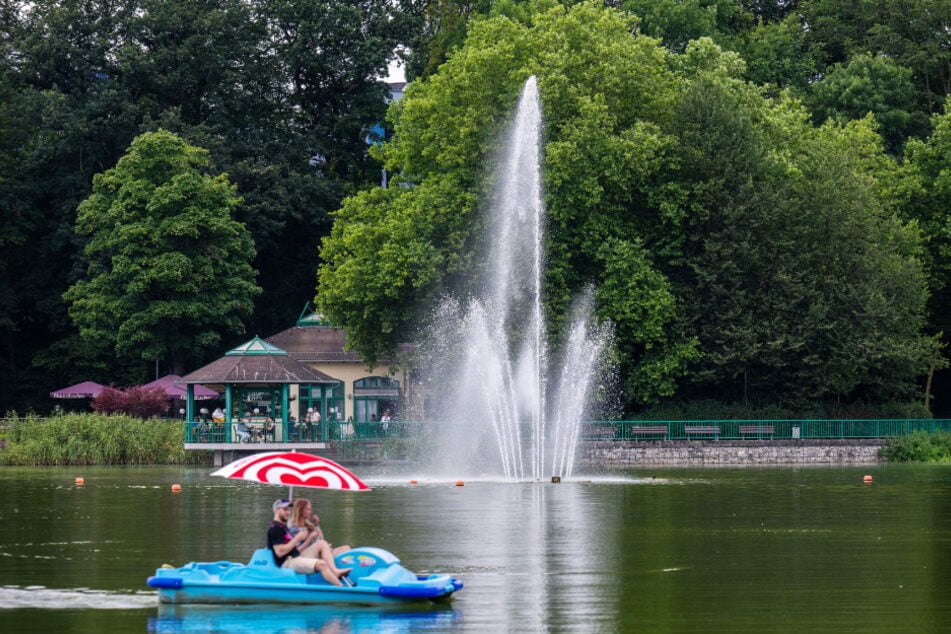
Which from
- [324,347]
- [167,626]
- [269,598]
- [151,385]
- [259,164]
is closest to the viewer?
[167,626]

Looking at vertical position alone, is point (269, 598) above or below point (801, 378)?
below

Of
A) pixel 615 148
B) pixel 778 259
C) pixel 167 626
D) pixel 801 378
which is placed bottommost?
pixel 167 626

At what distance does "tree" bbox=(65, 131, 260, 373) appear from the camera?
2825 inches

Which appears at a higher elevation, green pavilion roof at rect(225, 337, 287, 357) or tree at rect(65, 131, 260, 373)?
tree at rect(65, 131, 260, 373)

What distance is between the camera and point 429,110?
6219 centimetres

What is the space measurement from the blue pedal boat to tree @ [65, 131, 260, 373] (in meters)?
52.2

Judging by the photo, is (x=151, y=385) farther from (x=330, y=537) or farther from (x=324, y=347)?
(x=330, y=537)

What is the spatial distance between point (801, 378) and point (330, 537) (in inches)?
1476

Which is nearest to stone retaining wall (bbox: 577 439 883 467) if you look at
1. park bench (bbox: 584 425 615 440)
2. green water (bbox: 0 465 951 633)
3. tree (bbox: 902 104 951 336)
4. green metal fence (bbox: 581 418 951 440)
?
park bench (bbox: 584 425 615 440)

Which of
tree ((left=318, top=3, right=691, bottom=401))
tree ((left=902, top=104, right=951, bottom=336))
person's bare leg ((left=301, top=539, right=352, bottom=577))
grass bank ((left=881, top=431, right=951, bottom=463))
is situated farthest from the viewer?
tree ((left=902, top=104, right=951, bottom=336))

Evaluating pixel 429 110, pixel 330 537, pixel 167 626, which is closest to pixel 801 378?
pixel 429 110

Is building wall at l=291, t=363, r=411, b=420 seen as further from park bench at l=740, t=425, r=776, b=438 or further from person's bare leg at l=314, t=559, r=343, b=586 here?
person's bare leg at l=314, t=559, r=343, b=586

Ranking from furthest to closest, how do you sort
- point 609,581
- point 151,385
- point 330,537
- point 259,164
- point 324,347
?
point 259,164, point 324,347, point 151,385, point 330,537, point 609,581

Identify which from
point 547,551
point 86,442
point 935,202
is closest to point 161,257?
point 86,442
